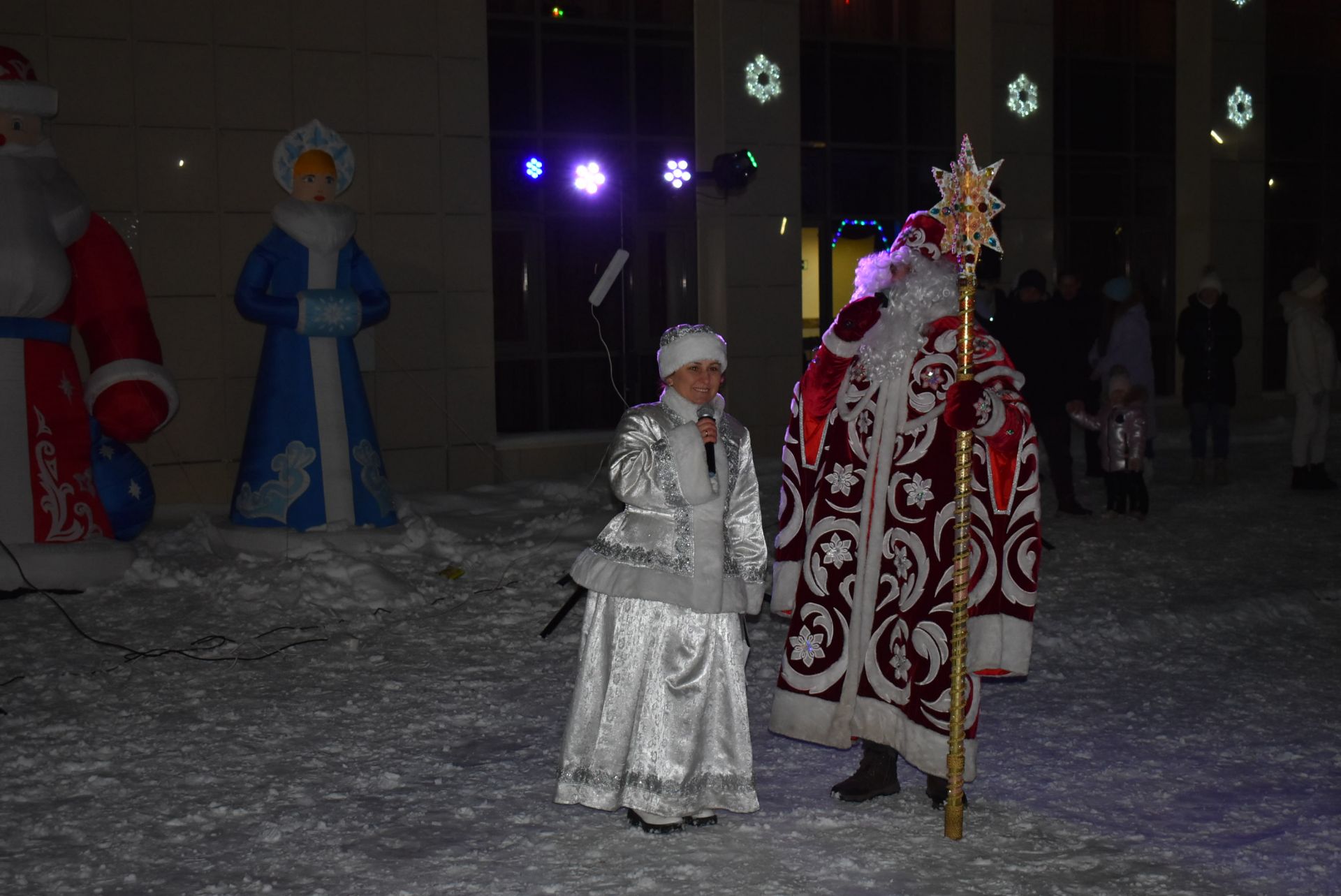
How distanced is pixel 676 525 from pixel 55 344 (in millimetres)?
4992

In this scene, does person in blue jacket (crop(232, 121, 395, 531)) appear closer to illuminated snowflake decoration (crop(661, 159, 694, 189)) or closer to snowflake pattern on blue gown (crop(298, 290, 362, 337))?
snowflake pattern on blue gown (crop(298, 290, 362, 337))

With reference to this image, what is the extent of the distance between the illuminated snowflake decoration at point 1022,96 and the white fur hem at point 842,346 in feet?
37.1

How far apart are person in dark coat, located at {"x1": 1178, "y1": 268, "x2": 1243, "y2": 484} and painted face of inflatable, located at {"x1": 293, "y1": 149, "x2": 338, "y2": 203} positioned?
7.11m

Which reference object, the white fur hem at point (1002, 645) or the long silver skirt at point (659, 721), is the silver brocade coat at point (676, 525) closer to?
the long silver skirt at point (659, 721)

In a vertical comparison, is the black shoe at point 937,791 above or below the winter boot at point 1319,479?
below

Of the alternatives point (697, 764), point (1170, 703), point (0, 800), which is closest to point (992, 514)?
point (697, 764)

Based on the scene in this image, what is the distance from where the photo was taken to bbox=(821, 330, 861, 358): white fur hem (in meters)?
4.62

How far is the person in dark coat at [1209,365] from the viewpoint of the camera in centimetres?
1170

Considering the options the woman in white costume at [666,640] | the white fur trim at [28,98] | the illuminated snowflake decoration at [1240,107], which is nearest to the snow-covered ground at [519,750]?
the woman in white costume at [666,640]

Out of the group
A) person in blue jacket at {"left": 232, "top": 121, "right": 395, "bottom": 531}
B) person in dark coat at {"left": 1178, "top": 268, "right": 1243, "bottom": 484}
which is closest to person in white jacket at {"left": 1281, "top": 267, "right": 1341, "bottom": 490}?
person in dark coat at {"left": 1178, "top": 268, "right": 1243, "bottom": 484}

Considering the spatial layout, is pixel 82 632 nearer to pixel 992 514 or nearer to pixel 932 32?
pixel 992 514

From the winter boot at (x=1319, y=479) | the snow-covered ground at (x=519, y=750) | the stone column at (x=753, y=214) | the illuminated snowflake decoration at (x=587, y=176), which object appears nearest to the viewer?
the snow-covered ground at (x=519, y=750)

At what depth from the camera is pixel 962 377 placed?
427 cm

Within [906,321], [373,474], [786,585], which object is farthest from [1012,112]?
[786,585]
